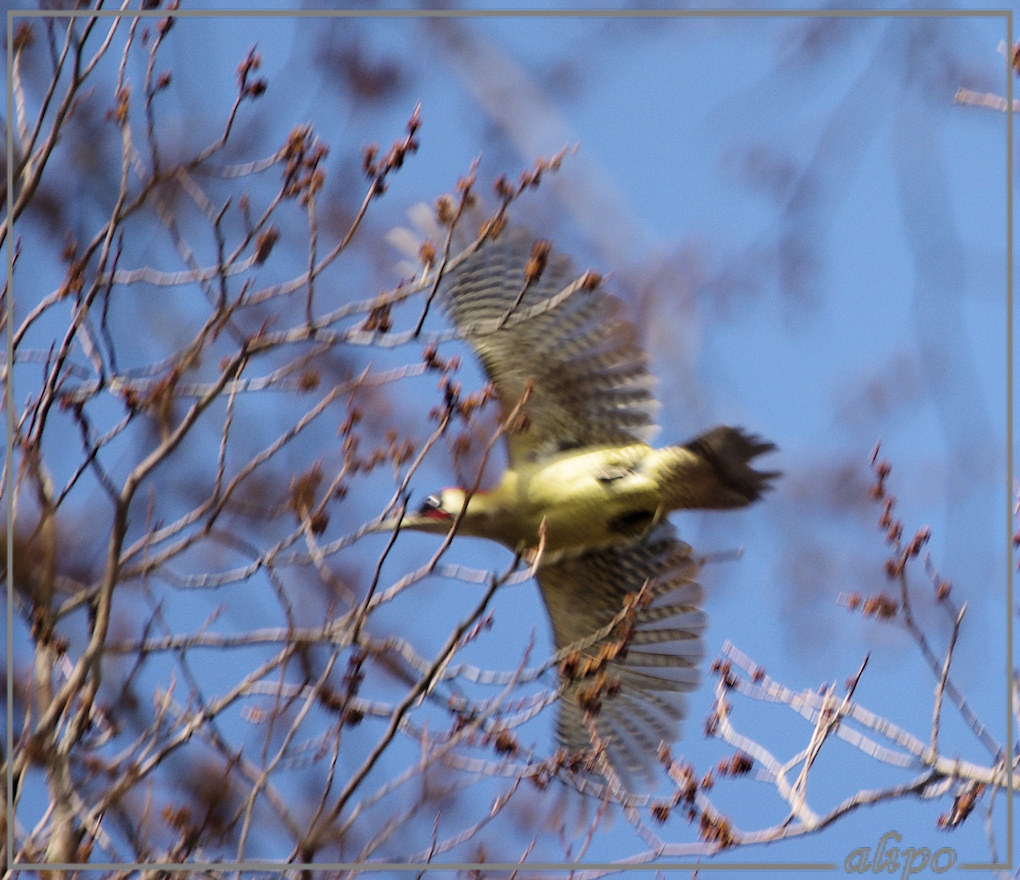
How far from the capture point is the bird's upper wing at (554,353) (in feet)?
11.6

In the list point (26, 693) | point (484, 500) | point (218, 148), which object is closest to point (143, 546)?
point (26, 693)

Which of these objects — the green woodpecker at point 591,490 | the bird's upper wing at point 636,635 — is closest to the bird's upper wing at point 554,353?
the green woodpecker at point 591,490

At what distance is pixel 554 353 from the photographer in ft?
11.8

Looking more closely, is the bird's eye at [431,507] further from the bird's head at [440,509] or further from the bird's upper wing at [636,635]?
the bird's upper wing at [636,635]

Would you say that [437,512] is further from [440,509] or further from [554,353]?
[554,353]

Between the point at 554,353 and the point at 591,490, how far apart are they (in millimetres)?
473

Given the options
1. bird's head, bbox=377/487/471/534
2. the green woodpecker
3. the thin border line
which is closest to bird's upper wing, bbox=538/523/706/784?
the green woodpecker

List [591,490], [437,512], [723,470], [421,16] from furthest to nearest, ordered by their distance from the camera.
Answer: [437,512] < [591,490] < [723,470] < [421,16]

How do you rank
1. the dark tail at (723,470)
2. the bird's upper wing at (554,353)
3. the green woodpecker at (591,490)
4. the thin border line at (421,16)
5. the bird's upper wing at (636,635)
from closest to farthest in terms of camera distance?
1. the thin border line at (421,16)
2. the dark tail at (723,470)
3. the green woodpecker at (591,490)
4. the bird's upper wing at (554,353)
5. the bird's upper wing at (636,635)

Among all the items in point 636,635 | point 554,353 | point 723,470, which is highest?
point 554,353

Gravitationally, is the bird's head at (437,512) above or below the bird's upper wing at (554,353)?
below

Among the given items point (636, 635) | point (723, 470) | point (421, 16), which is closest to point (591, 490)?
point (723, 470)

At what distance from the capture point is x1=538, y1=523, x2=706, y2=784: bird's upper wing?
12.0ft

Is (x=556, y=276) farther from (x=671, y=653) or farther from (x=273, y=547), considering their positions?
(x=273, y=547)
